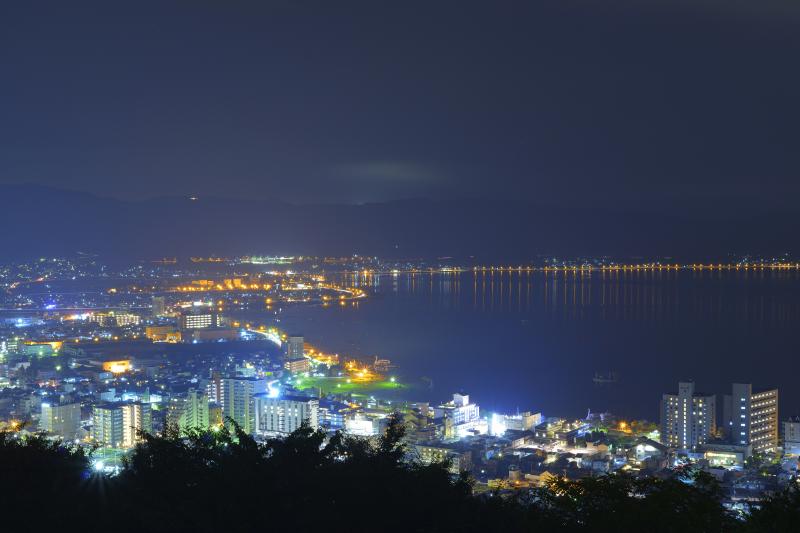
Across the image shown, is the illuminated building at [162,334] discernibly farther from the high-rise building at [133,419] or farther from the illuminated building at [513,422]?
the illuminated building at [513,422]

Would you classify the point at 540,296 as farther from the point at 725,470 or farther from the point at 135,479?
the point at 135,479

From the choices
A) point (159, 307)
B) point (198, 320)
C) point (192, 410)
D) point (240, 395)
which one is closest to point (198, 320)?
point (198, 320)

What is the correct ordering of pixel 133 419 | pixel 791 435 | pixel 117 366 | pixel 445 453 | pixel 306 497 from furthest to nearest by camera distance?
pixel 117 366 < pixel 133 419 < pixel 791 435 < pixel 445 453 < pixel 306 497

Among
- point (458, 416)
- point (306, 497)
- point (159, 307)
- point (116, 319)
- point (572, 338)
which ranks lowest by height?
point (572, 338)

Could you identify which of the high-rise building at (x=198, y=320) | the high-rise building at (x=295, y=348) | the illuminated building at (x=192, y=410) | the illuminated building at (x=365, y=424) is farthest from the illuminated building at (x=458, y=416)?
the high-rise building at (x=198, y=320)

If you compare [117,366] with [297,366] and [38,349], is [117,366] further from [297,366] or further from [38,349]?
[297,366]

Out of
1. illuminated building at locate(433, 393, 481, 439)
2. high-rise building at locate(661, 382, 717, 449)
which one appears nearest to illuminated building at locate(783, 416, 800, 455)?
high-rise building at locate(661, 382, 717, 449)
